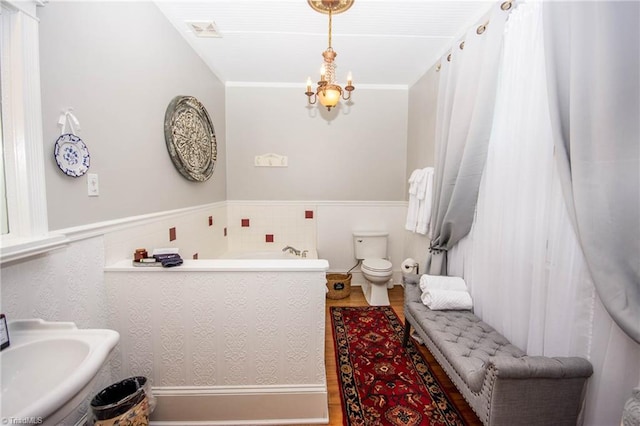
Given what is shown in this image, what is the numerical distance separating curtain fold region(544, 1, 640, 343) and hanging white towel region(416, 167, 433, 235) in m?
1.38

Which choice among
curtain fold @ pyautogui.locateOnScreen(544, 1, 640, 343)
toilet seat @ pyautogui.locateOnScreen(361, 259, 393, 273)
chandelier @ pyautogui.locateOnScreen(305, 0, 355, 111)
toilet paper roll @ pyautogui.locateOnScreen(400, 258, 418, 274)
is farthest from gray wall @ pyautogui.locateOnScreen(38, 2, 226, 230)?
→ toilet paper roll @ pyautogui.locateOnScreen(400, 258, 418, 274)

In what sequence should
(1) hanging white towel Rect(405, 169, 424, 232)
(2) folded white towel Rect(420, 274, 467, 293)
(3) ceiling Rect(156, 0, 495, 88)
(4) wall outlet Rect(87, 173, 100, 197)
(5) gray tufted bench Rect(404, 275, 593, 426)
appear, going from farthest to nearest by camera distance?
(1) hanging white towel Rect(405, 169, 424, 232), (2) folded white towel Rect(420, 274, 467, 293), (3) ceiling Rect(156, 0, 495, 88), (4) wall outlet Rect(87, 173, 100, 197), (5) gray tufted bench Rect(404, 275, 593, 426)

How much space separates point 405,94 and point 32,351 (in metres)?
3.66

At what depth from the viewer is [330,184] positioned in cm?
338

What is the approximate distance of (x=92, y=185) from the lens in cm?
132

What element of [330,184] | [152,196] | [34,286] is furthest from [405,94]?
[34,286]

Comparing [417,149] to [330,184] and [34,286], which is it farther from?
[34,286]

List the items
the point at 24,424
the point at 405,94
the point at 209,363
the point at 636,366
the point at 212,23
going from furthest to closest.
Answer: the point at 405,94
the point at 212,23
the point at 209,363
the point at 636,366
the point at 24,424

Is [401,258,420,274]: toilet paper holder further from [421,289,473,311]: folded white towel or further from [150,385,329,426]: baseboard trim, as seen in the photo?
[150,385,329,426]: baseboard trim

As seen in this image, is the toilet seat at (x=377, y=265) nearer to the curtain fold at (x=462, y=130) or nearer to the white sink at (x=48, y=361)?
the curtain fold at (x=462, y=130)

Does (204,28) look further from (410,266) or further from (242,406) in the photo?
(410,266)

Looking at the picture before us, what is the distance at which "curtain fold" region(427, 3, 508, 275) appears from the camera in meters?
1.67

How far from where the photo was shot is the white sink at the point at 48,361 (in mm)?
748

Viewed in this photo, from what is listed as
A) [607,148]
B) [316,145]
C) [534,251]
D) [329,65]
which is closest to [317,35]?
[329,65]
